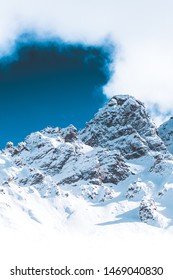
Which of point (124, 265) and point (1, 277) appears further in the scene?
point (124, 265)

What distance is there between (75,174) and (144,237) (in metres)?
38.8

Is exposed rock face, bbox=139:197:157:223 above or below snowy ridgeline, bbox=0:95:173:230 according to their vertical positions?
below

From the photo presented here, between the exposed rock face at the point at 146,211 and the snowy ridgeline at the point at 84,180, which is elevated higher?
the snowy ridgeline at the point at 84,180

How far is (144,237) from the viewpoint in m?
130

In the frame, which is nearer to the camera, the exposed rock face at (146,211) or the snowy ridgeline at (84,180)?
the exposed rock face at (146,211)

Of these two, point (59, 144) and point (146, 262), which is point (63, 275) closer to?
point (146, 262)

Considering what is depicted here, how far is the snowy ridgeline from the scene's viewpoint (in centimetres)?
13862

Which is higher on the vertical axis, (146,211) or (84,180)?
(84,180)

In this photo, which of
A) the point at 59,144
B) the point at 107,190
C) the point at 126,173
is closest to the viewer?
the point at 107,190

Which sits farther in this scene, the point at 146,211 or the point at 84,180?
the point at 84,180

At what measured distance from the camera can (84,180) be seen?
160625 millimetres

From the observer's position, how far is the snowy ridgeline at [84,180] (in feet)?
455

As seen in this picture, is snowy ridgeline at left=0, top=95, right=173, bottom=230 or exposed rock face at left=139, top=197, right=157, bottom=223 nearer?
exposed rock face at left=139, top=197, right=157, bottom=223

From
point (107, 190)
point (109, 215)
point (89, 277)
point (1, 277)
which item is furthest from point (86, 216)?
point (1, 277)
